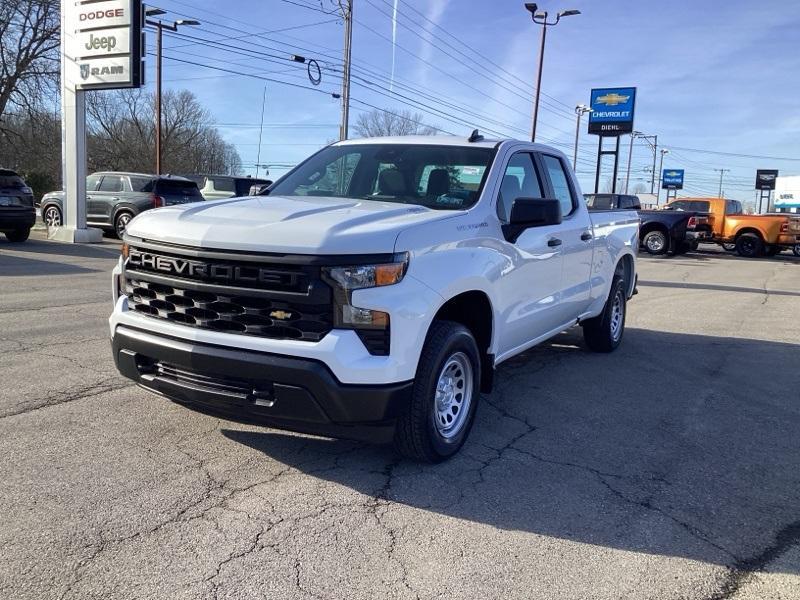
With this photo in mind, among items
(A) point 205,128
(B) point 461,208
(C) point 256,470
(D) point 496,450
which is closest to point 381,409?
(C) point 256,470

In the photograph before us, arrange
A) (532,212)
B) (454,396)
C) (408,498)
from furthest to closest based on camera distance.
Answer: (532,212) → (454,396) → (408,498)

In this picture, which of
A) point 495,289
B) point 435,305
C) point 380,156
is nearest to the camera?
point 435,305

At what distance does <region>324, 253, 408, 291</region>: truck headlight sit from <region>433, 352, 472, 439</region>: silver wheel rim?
752 mm

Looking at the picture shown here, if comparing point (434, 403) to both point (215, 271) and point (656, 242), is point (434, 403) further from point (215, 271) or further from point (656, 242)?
point (656, 242)

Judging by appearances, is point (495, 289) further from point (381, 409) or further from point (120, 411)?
point (120, 411)

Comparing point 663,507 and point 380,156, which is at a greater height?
point 380,156

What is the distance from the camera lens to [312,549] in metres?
2.99

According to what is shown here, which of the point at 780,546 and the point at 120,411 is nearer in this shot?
the point at 780,546

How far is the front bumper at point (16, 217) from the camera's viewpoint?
1484 centimetres

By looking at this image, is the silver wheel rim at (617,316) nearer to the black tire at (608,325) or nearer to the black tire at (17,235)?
the black tire at (608,325)

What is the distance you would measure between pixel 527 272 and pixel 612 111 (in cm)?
3881

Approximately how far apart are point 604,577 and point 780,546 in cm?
101

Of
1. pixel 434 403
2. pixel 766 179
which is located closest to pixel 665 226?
pixel 434 403

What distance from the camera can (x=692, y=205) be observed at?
26.7 m
